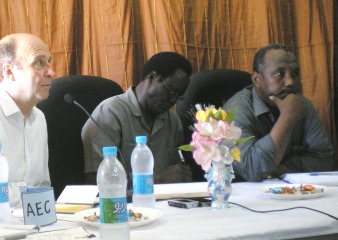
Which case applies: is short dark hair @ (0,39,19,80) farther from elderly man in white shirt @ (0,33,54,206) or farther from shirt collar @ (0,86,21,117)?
shirt collar @ (0,86,21,117)

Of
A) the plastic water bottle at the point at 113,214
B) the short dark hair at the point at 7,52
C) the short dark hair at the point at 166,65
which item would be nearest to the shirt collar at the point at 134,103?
the short dark hair at the point at 166,65

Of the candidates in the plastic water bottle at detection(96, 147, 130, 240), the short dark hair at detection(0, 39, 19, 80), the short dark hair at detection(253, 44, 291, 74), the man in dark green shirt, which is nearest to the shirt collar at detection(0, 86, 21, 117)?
the short dark hair at detection(0, 39, 19, 80)

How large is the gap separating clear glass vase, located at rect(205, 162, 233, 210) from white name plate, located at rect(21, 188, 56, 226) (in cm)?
47

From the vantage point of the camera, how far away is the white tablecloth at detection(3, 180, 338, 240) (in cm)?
122

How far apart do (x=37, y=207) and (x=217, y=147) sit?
0.53 metres

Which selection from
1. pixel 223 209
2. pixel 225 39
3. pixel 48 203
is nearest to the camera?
pixel 48 203

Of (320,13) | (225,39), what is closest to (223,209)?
(225,39)

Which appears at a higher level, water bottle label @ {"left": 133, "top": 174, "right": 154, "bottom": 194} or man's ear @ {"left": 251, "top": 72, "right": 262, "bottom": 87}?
man's ear @ {"left": 251, "top": 72, "right": 262, "bottom": 87}

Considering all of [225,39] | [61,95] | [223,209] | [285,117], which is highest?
[225,39]

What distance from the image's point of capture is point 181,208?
5.06ft

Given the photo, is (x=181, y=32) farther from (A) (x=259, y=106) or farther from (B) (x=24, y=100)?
(B) (x=24, y=100)

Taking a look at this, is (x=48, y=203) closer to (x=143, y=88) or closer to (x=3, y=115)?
(x=3, y=115)

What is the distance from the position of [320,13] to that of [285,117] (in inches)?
49.8

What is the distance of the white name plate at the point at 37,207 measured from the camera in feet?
4.31
